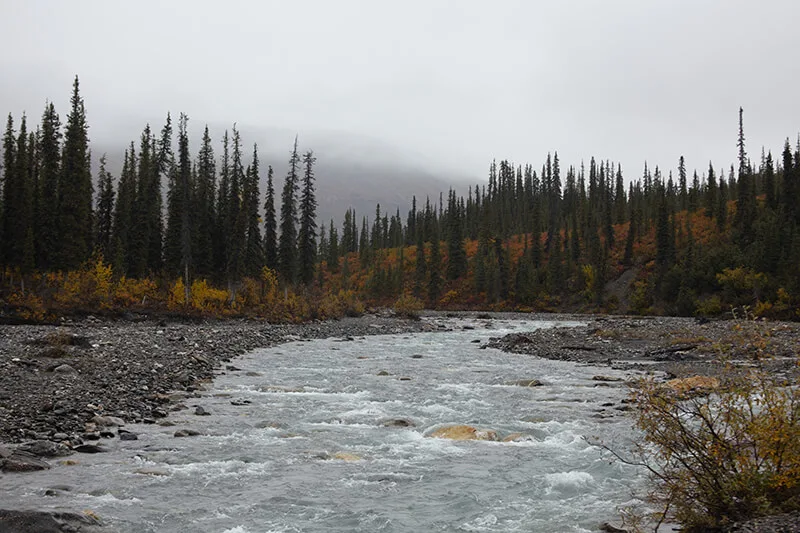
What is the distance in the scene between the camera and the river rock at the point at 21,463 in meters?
10.6

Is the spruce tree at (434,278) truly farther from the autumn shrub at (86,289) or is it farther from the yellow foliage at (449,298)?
the autumn shrub at (86,289)

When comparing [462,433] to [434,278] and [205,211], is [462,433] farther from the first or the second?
[434,278]

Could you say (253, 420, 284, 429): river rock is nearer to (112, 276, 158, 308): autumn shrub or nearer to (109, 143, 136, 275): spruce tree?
(112, 276, 158, 308): autumn shrub

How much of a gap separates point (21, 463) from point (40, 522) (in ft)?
12.6

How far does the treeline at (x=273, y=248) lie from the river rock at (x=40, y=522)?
40074 millimetres

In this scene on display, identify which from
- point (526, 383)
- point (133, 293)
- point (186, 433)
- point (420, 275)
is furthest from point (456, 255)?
point (186, 433)

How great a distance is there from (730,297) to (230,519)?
7234cm

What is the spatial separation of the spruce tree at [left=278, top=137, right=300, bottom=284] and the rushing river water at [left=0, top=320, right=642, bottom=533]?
50.7 metres

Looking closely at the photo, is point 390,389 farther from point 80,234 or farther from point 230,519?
point 80,234

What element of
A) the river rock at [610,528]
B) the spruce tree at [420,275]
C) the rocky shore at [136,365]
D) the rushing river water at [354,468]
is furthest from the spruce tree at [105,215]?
the river rock at [610,528]

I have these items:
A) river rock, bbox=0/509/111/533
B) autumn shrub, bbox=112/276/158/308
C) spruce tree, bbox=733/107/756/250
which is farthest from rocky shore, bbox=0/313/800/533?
spruce tree, bbox=733/107/756/250

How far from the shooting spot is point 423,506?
1002cm

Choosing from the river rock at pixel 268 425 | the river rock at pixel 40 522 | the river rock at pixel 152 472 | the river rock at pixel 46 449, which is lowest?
the river rock at pixel 268 425

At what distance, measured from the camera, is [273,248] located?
7338 cm
